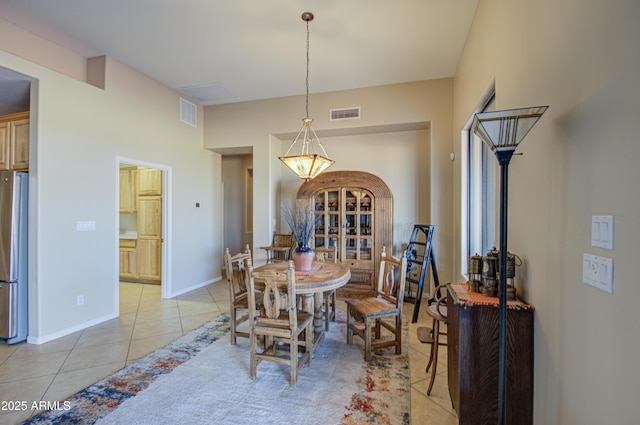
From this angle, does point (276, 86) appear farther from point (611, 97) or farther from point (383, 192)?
point (611, 97)

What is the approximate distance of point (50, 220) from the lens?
320 cm

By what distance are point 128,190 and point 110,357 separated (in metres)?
3.95

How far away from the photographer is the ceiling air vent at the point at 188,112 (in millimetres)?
5057

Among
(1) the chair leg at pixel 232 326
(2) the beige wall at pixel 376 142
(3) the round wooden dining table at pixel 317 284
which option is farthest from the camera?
(2) the beige wall at pixel 376 142

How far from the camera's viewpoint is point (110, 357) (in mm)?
2822

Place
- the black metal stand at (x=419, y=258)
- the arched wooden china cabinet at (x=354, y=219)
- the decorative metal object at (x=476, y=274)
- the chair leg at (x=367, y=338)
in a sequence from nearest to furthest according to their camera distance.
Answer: the decorative metal object at (x=476, y=274) < the chair leg at (x=367, y=338) < the black metal stand at (x=419, y=258) < the arched wooden china cabinet at (x=354, y=219)

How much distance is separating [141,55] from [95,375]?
12.1 ft

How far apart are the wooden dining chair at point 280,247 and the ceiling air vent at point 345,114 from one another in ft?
6.89

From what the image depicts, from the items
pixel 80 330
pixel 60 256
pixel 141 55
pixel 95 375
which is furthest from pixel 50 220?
pixel 141 55

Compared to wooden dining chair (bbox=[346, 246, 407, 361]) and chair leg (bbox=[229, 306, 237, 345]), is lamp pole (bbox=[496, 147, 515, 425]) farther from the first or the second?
chair leg (bbox=[229, 306, 237, 345])

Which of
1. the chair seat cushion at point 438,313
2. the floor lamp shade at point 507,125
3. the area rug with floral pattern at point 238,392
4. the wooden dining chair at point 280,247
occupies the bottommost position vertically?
the area rug with floral pattern at point 238,392

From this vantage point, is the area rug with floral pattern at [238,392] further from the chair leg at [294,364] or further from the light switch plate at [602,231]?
the light switch plate at [602,231]

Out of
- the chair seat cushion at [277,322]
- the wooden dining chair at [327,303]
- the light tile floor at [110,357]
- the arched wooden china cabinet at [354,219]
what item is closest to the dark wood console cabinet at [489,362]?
the light tile floor at [110,357]

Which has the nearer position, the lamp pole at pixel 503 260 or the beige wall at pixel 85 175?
the lamp pole at pixel 503 260
